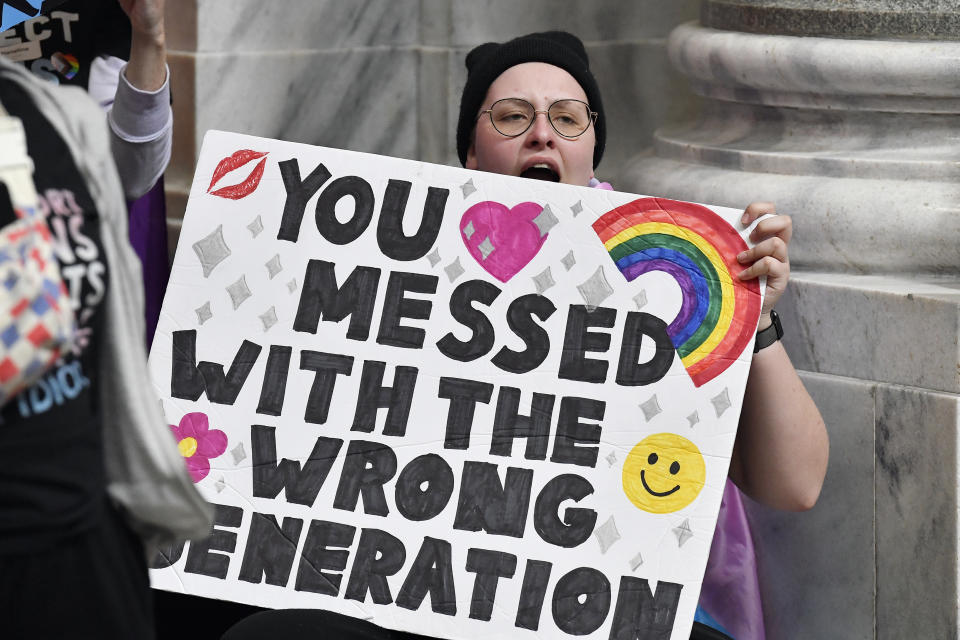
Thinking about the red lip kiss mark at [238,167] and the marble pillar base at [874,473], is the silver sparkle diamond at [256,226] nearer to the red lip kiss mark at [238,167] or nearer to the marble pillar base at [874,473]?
the red lip kiss mark at [238,167]

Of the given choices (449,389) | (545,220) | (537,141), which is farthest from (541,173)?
(449,389)

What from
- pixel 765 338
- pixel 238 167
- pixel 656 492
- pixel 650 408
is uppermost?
pixel 238 167

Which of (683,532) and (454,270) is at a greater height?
(454,270)

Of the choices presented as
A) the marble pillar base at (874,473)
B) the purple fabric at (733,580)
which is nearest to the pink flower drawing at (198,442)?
the purple fabric at (733,580)

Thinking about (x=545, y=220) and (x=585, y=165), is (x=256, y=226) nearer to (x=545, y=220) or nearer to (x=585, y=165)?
(x=545, y=220)

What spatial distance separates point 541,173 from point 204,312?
0.62 meters

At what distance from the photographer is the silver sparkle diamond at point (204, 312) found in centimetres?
201

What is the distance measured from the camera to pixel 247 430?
1961 mm

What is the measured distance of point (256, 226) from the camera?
205cm

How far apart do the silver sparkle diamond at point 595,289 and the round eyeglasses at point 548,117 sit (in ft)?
1.10

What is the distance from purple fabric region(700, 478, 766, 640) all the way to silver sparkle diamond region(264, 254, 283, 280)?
34.1 inches

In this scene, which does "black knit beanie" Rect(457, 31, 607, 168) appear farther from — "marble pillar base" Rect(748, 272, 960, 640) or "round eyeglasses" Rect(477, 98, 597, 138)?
"marble pillar base" Rect(748, 272, 960, 640)

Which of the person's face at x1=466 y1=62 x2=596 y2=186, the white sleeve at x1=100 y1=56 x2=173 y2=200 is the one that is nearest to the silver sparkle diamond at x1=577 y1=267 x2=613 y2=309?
the person's face at x1=466 y1=62 x2=596 y2=186

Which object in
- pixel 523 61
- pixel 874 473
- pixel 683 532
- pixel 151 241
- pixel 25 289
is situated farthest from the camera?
pixel 151 241
